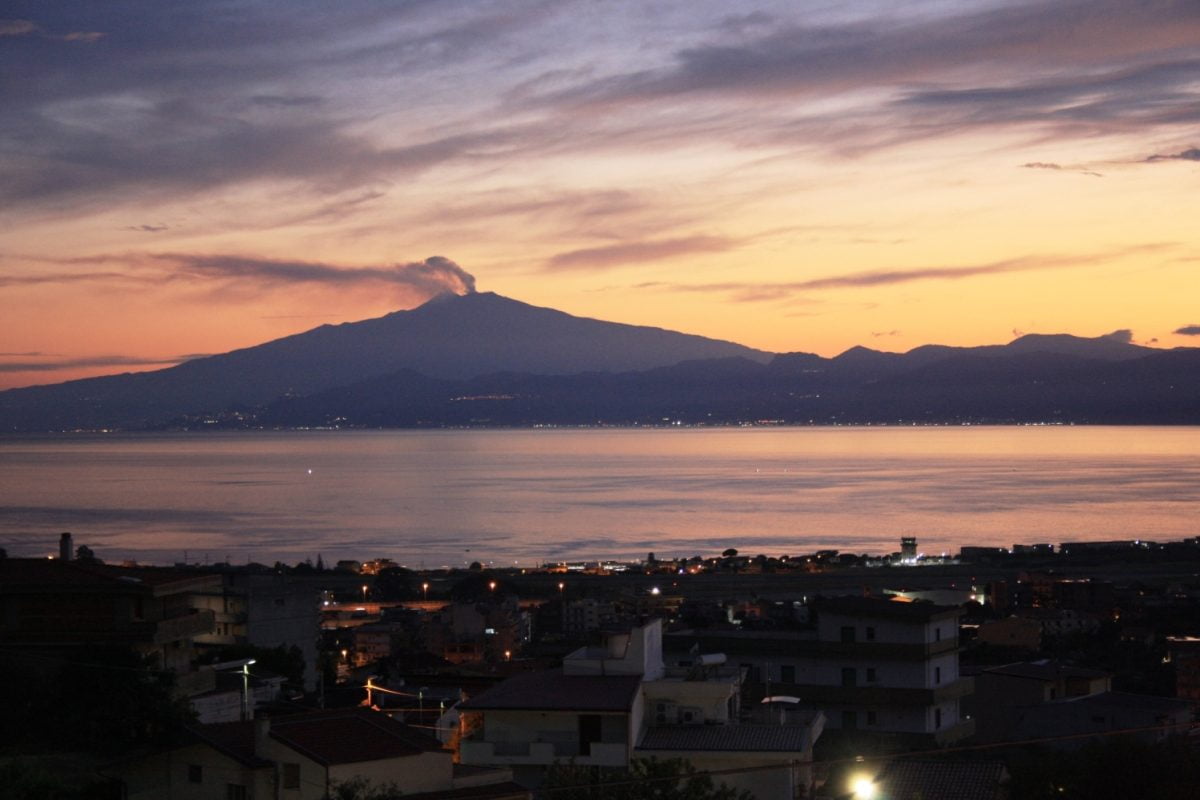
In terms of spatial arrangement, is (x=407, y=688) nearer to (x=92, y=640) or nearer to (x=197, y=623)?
(x=197, y=623)

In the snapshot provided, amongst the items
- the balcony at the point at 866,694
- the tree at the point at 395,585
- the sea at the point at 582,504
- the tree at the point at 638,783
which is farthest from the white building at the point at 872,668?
the sea at the point at 582,504

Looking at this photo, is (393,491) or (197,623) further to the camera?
(393,491)

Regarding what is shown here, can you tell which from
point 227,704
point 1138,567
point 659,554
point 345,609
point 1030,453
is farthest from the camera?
point 1030,453

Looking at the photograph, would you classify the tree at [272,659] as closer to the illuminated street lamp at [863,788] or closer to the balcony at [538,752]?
the balcony at [538,752]

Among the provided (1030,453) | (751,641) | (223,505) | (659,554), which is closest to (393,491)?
(223,505)

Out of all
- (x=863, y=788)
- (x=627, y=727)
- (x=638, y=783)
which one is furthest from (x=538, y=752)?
(x=863, y=788)

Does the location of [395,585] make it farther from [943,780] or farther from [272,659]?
[943,780]
